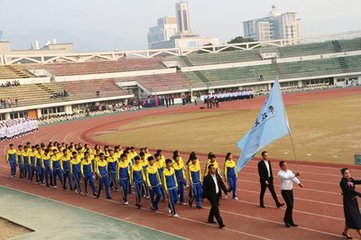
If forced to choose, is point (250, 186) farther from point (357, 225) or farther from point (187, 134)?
point (187, 134)

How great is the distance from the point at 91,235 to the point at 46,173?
21.7ft

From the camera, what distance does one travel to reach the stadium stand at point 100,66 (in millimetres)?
59719

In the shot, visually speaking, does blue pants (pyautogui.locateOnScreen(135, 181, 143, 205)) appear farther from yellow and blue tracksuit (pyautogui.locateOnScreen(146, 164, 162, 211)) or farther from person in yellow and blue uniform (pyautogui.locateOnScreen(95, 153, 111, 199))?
person in yellow and blue uniform (pyautogui.locateOnScreen(95, 153, 111, 199))

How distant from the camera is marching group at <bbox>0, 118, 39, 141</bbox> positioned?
33.0 m

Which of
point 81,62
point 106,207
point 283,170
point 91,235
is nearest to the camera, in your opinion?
point 283,170

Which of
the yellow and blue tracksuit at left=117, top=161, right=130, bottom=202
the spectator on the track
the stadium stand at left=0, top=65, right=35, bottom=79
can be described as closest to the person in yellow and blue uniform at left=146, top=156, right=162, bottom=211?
the yellow and blue tracksuit at left=117, top=161, right=130, bottom=202

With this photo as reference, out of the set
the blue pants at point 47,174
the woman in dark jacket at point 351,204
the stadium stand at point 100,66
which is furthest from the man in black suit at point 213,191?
the stadium stand at point 100,66

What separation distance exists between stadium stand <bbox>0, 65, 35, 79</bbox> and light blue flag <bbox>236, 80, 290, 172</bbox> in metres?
50.0

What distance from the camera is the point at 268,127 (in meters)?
9.66

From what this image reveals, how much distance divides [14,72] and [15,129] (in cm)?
2457

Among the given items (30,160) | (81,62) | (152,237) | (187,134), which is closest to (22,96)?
(81,62)

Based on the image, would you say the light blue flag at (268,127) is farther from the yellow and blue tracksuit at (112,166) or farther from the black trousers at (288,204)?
the yellow and blue tracksuit at (112,166)

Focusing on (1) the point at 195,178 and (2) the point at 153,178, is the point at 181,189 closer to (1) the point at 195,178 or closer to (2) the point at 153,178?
(1) the point at 195,178

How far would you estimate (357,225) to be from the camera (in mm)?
7727
